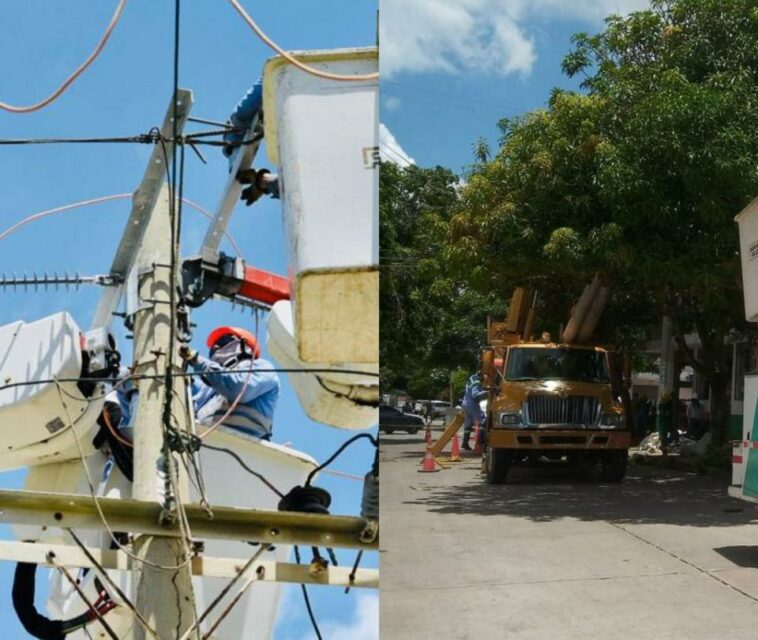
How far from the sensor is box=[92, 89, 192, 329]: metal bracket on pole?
1765 millimetres

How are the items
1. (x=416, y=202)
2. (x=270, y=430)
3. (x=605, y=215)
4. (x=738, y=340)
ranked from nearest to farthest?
(x=416, y=202) < (x=605, y=215) < (x=738, y=340) < (x=270, y=430)

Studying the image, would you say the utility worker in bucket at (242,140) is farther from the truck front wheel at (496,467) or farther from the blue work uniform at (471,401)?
the truck front wheel at (496,467)

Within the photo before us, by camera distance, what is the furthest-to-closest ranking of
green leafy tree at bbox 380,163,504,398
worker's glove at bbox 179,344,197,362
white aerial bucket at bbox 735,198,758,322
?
worker's glove at bbox 179,344,197,362 < white aerial bucket at bbox 735,198,758,322 < green leafy tree at bbox 380,163,504,398

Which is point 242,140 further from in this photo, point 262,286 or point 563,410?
point 563,410

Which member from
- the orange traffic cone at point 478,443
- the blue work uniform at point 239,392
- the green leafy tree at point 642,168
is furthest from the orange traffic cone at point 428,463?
the blue work uniform at point 239,392

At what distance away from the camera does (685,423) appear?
1695 mm

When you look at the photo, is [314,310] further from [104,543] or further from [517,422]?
[104,543]

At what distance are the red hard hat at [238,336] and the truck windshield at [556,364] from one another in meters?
0.55

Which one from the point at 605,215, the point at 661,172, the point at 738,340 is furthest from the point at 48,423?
the point at 738,340

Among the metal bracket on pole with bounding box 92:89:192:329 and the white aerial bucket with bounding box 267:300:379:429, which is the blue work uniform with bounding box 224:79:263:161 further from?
the white aerial bucket with bounding box 267:300:379:429

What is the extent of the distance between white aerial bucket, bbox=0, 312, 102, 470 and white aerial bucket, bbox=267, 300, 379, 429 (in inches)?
15.9

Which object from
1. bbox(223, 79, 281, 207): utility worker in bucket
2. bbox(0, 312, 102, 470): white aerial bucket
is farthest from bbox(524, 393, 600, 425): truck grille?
bbox(0, 312, 102, 470): white aerial bucket

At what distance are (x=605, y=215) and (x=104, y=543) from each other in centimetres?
122

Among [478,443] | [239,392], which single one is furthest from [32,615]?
[478,443]
